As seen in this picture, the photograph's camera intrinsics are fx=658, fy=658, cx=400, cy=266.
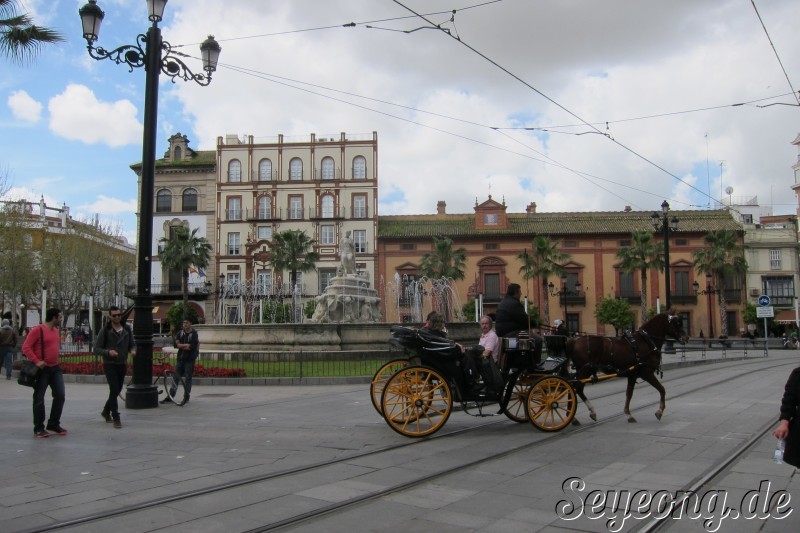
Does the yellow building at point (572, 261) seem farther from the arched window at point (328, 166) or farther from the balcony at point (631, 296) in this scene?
the arched window at point (328, 166)

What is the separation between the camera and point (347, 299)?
88.2 ft

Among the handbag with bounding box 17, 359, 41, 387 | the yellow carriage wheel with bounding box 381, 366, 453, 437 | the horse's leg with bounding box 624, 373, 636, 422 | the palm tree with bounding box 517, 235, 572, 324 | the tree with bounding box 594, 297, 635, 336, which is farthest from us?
the tree with bounding box 594, 297, 635, 336

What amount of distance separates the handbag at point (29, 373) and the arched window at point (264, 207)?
184 feet

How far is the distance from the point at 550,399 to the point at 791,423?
4727 mm

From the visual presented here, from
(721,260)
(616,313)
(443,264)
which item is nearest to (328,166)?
(443,264)

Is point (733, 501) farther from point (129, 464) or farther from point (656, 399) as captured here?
point (656, 399)

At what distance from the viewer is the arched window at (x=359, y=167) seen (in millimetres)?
63969

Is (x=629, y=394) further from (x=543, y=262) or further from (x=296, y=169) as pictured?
(x=296, y=169)

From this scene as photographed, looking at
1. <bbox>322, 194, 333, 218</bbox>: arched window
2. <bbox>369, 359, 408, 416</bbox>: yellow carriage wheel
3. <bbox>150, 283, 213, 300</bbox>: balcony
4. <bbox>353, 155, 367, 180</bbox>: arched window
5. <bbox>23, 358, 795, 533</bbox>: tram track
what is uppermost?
<bbox>353, 155, 367, 180</bbox>: arched window

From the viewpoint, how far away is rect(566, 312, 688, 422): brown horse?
33.2ft

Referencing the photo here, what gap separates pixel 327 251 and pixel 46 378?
5457cm

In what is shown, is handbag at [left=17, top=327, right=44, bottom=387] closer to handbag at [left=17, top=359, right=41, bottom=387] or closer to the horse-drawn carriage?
handbag at [left=17, top=359, right=41, bottom=387]

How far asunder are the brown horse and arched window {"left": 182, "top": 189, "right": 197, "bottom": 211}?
60316mm

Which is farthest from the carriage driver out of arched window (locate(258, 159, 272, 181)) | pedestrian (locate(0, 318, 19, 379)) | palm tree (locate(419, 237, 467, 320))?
arched window (locate(258, 159, 272, 181))
